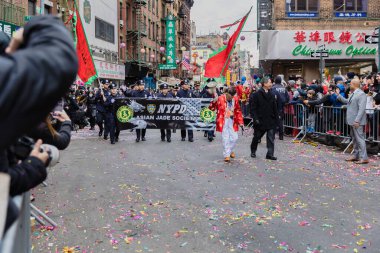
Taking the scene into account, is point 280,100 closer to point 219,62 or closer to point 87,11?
point 219,62

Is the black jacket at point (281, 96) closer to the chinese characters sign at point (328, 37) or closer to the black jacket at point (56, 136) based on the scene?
the chinese characters sign at point (328, 37)

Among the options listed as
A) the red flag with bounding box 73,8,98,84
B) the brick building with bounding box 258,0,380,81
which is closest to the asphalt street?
the red flag with bounding box 73,8,98,84

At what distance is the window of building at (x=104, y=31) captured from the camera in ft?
117

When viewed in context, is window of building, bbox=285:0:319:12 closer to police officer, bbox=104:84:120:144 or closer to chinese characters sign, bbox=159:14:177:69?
police officer, bbox=104:84:120:144

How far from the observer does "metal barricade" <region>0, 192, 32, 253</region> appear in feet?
5.94

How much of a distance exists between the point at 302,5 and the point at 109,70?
16403 mm

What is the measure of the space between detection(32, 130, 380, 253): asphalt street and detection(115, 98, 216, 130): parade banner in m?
4.00

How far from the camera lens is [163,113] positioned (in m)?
15.7

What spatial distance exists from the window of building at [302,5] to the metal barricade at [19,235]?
28894 millimetres

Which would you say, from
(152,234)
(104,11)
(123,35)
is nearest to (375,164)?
(152,234)

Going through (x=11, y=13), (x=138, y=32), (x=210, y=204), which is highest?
(x=138, y=32)

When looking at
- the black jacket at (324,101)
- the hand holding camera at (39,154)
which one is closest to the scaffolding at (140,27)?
the black jacket at (324,101)

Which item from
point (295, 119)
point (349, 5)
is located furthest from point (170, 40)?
point (295, 119)

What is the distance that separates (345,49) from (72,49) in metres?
26.1
